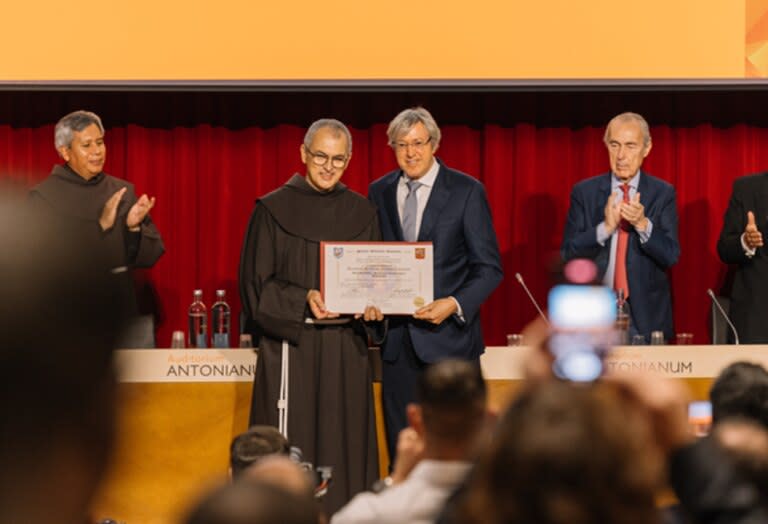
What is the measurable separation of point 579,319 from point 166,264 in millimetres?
Result: 6963

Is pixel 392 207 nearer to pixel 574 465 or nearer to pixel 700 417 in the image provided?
pixel 700 417

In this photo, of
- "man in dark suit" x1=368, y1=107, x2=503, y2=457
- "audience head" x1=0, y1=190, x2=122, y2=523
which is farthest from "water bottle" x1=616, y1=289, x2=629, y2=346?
"audience head" x1=0, y1=190, x2=122, y2=523

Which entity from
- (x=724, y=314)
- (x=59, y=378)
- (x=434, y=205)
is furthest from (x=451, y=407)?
(x=724, y=314)

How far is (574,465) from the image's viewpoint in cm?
124

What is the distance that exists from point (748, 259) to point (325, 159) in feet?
7.39

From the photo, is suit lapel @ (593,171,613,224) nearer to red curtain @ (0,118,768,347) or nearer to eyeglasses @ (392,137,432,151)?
eyeglasses @ (392,137,432,151)

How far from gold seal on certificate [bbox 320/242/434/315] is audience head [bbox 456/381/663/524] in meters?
4.29

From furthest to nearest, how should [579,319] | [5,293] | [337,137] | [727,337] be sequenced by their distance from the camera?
[727,337], [337,137], [579,319], [5,293]

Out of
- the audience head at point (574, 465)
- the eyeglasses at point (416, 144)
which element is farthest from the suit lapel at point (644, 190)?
the audience head at point (574, 465)

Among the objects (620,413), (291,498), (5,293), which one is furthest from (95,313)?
(620,413)

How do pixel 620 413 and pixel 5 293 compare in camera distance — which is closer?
pixel 5 293

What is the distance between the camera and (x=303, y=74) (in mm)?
7992

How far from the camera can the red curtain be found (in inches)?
340

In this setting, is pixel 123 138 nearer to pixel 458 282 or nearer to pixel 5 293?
pixel 458 282
